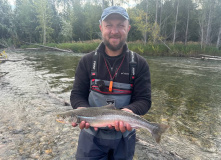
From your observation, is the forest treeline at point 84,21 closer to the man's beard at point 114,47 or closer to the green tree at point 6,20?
the green tree at point 6,20

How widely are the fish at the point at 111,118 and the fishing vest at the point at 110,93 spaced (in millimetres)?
194

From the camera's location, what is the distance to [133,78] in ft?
8.05

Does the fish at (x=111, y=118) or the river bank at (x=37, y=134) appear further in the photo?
the river bank at (x=37, y=134)

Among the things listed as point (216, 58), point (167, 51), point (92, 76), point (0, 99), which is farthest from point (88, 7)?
point (92, 76)

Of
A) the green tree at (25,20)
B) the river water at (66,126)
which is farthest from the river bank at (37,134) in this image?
the green tree at (25,20)

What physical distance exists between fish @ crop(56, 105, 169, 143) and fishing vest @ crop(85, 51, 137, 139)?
194mm

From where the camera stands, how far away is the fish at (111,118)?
2152mm

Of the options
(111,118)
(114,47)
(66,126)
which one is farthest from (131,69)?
(66,126)

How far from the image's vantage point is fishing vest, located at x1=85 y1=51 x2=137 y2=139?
234cm

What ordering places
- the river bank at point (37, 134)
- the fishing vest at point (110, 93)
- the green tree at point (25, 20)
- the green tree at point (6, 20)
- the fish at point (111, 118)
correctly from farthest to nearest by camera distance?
the green tree at point (25, 20) → the green tree at point (6, 20) → the river bank at point (37, 134) → the fishing vest at point (110, 93) → the fish at point (111, 118)

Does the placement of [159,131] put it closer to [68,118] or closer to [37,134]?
[68,118]

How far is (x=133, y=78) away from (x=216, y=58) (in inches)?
787

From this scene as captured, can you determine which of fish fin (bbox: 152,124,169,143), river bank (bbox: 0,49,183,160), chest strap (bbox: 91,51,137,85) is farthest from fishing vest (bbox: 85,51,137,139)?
river bank (bbox: 0,49,183,160)

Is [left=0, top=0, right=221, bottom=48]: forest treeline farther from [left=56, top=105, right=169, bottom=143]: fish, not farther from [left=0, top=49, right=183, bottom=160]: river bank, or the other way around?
[left=56, top=105, right=169, bottom=143]: fish
